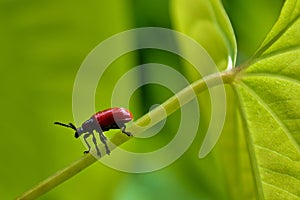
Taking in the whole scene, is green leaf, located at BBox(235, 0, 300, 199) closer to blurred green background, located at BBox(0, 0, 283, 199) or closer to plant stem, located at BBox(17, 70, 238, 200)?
plant stem, located at BBox(17, 70, 238, 200)

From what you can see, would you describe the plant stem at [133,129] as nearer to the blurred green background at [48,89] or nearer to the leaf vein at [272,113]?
the leaf vein at [272,113]

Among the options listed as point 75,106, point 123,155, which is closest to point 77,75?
point 75,106

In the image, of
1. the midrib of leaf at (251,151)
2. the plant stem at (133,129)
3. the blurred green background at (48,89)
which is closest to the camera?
the plant stem at (133,129)

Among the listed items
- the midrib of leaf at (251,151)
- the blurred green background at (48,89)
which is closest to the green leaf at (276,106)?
the midrib of leaf at (251,151)

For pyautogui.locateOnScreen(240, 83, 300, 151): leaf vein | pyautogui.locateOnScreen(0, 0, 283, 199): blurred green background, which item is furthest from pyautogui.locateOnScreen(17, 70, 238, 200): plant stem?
pyautogui.locateOnScreen(0, 0, 283, 199): blurred green background

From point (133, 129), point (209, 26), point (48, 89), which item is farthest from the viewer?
point (48, 89)

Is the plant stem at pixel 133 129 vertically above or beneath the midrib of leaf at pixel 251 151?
above

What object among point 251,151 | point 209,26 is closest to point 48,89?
point 209,26

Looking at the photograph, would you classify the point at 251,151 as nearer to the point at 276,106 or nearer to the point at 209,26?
the point at 276,106
